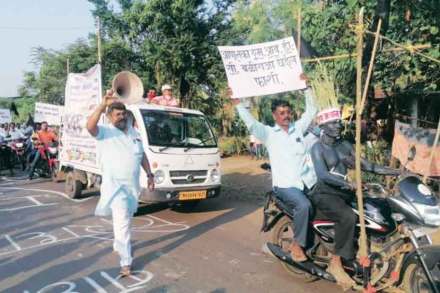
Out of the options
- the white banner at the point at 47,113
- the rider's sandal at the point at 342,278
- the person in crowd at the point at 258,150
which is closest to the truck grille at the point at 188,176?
the rider's sandal at the point at 342,278

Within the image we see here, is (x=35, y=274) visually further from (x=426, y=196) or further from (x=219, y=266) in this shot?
(x=426, y=196)

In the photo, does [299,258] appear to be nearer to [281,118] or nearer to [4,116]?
[281,118]

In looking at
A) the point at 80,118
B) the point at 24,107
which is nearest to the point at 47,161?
the point at 80,118

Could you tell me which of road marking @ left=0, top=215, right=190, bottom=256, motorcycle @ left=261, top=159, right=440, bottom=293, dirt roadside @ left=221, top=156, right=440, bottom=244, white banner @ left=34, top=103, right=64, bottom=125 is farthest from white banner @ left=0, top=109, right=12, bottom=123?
motorcycle @ left=261, top=159, right=440, bottom=293

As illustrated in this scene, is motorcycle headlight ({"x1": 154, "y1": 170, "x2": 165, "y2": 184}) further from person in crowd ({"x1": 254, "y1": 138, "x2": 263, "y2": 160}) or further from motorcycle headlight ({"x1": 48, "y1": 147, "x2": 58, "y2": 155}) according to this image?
person in crowd ({"x1": 254, "y1": 138, "x2": 263, "y2": 160})

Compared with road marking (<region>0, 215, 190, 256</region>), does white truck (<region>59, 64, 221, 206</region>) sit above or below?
above

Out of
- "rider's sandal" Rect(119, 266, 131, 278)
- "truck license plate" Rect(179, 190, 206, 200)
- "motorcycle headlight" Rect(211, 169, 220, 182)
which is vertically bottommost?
"rider's sandal" Rect(119, 266, 131, 278)

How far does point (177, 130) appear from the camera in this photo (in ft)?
28.0

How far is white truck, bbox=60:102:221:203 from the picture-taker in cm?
789

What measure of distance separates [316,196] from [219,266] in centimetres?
156

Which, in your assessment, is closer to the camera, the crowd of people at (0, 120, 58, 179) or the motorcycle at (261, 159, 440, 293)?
the motorcycle at (261, 159, 440, 293)

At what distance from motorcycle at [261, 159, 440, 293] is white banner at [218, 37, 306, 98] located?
4.31ft

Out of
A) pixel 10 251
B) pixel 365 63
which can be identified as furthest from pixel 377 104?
pixel 10 251

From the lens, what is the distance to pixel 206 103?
58.1 ft
